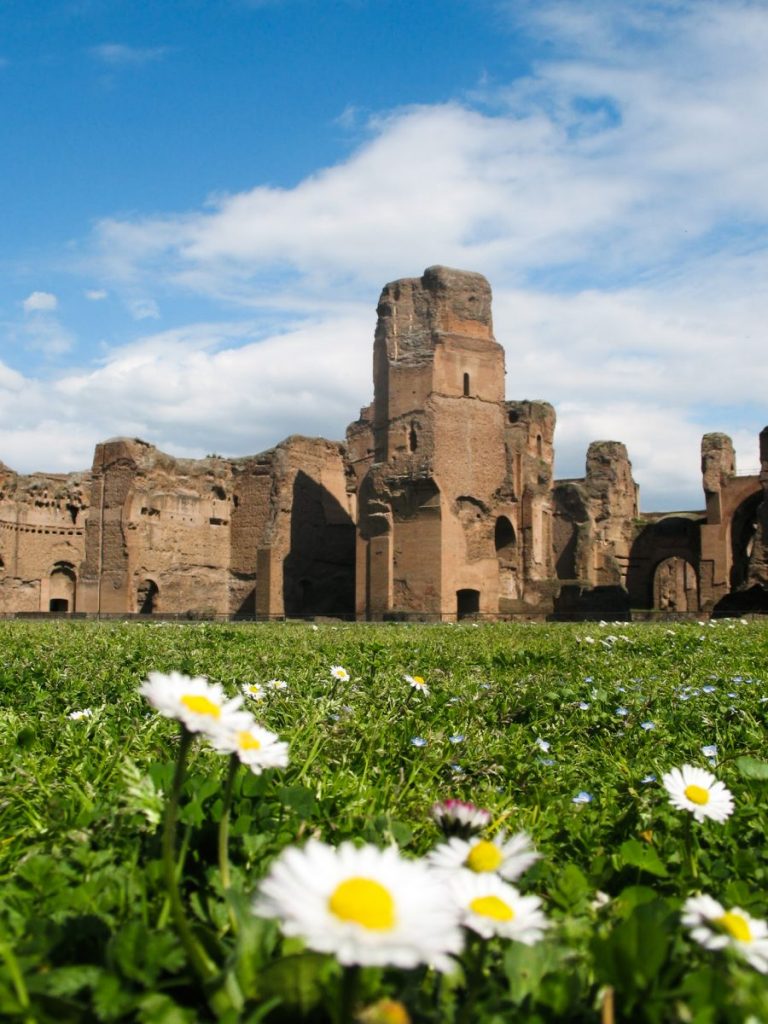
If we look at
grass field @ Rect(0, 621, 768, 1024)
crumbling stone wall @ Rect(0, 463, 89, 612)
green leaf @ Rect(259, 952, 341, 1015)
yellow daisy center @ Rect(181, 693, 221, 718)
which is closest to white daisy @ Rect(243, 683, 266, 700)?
grass field @ Rect(0, 621, 768, 1024)

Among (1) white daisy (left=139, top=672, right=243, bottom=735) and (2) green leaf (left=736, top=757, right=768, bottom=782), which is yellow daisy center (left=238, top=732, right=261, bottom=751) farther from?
(2) green leaf (left=736, top=757, right=768, bottom=782)

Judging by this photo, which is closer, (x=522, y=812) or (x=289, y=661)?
(x=522, y=812)

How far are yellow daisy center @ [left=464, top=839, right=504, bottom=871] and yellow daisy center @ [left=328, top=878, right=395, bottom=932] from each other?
445mm

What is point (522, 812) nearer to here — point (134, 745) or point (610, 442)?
point (134, 745)

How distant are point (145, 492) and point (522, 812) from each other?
100 ft

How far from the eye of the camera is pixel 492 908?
1.39m

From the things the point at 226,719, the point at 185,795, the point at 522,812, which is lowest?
the point at 522,812

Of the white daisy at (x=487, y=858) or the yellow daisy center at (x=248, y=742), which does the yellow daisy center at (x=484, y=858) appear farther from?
the yellow daisy center at (x=248, y=742)

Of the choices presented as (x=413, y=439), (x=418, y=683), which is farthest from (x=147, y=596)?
(x=418, y=683)

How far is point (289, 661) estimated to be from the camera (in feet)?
21.4

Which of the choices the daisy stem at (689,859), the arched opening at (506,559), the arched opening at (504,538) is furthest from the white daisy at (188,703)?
the arched opening at (506,559)

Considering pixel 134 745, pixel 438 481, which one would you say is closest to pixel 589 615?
pixel 438 481

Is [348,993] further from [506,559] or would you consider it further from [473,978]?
[506,559]

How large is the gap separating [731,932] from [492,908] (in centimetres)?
36
